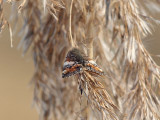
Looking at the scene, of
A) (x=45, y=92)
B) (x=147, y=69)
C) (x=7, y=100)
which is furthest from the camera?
(x=7, y=100)

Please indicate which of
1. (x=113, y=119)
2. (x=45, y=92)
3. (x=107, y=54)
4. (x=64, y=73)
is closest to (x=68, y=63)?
(x=64, y=73)

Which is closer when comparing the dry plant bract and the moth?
the moth

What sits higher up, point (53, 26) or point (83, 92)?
point (53, 26)

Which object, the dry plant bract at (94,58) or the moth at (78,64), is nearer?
the moth at (78,64)

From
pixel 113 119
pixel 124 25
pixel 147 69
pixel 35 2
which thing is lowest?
pixel 113 119

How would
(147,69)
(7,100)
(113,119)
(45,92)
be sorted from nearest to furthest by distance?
(113,119) < (147,69) < (45,92) < (7,100)

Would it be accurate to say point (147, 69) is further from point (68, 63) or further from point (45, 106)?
point (45, 106)

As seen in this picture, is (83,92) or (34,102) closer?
(83,92)

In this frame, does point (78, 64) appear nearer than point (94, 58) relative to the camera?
Yes
